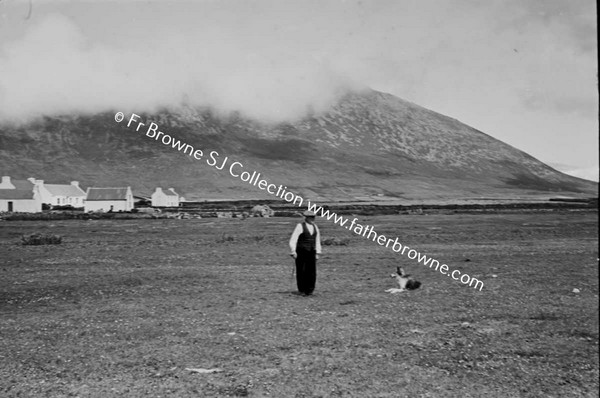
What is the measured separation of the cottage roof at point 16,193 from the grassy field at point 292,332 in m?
67.4

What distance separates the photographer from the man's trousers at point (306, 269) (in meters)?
14.8

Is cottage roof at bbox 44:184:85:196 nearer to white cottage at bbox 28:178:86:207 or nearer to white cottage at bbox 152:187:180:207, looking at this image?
white cottage at bbox 28:178:86:207

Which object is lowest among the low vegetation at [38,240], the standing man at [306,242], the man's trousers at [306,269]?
the low vegetation at [38,240]

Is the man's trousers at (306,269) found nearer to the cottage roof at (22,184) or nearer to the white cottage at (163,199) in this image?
the cottage roof at (22,184)

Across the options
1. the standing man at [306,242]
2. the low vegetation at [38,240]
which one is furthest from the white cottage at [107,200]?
the standing man at [306,242]

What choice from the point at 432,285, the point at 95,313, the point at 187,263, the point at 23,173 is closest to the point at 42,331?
the point at 95,313

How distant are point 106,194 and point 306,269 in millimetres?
84724

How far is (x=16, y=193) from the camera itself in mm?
84375

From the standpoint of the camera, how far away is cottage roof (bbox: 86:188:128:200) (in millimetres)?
92875

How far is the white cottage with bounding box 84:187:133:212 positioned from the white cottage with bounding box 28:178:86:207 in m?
12.6

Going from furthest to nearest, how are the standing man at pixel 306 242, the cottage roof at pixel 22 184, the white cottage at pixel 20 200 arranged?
the cottage roof at pixel 22 184 < the white cottage at pixel 20 200 < the standing man at pixel 306 242

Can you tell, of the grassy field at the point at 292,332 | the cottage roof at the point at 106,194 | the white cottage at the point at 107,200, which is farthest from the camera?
the cottage roof at the point at 106,194

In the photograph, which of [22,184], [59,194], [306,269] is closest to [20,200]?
[22,184]

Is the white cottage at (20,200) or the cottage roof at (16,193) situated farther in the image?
the cottage roof at (16,193)
